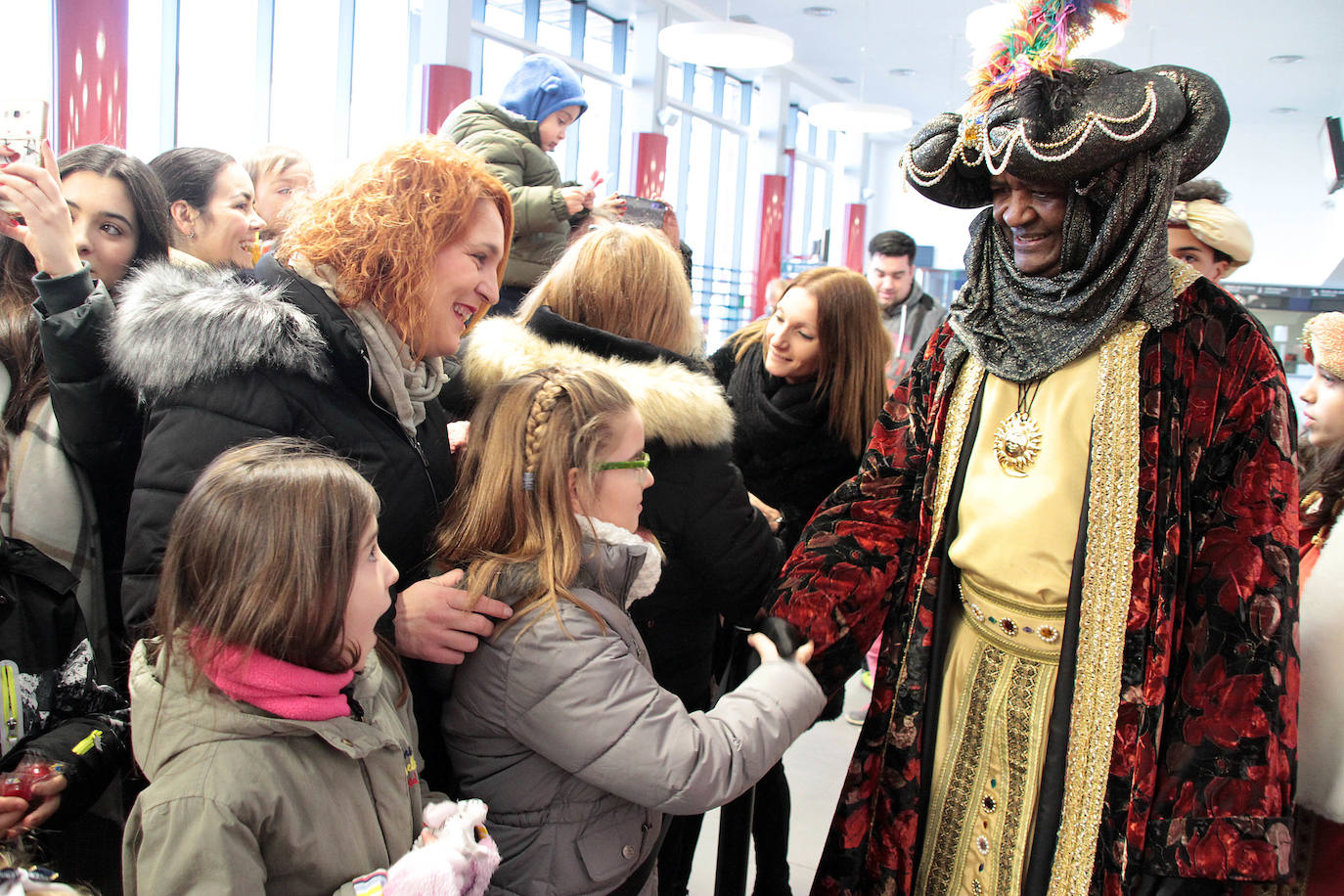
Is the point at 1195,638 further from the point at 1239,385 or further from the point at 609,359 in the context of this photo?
the point at 609,359

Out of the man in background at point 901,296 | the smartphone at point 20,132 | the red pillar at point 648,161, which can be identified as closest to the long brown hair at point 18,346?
the smartphone at point 20,132

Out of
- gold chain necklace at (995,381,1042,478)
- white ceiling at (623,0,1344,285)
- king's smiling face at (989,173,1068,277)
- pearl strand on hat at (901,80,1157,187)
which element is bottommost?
gold chain necklace at (995,381,1042,478)

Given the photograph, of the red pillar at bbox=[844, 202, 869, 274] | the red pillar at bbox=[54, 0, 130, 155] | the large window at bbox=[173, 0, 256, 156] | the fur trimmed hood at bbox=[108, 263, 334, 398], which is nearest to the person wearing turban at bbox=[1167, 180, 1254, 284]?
the fur trimmed hood at bbox=[108, 263, 334, 398]

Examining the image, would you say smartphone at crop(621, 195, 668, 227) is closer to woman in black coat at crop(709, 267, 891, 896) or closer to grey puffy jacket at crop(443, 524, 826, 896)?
woman in black coat at crop(709, 267, 891, 896)

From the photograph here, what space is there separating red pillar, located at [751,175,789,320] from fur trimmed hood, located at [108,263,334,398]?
408 inches

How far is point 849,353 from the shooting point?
2.64 meters

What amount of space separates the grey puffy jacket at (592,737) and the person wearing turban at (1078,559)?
0.32 m

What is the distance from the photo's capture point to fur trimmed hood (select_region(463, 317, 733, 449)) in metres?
1.64

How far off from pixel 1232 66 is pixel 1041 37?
10.2m

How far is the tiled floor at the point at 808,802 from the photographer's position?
2.71m

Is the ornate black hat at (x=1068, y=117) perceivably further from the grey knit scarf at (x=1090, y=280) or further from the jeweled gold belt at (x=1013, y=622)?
the jeweled gold belt at (x=1013, y=622)

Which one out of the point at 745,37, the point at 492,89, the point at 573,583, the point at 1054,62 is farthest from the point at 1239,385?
the point at 492,89

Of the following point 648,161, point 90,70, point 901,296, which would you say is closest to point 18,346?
point 90,70

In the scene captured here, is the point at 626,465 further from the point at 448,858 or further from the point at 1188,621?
the point at 1188,621
